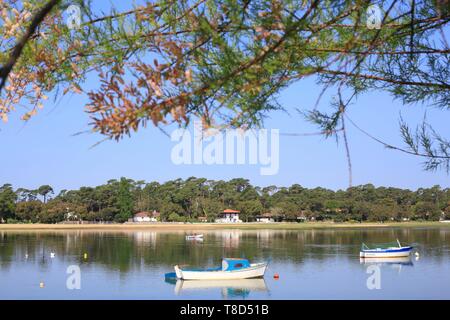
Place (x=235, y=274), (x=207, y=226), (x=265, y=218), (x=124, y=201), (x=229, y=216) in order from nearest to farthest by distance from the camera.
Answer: (x=235, y=274)
(x=124, y=201)
(x=207, y=226)
(x=229, y=216)
(x=265, y=218)

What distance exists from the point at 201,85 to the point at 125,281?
606 inches

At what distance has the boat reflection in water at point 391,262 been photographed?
2127cm

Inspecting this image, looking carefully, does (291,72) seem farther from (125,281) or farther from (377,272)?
(377,272)

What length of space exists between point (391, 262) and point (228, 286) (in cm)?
904

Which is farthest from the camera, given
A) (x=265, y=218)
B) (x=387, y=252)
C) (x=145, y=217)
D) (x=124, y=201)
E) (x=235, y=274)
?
(x=265, y=218)

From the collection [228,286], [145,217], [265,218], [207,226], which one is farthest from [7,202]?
[228,286]

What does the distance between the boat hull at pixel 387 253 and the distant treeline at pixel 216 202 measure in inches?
998

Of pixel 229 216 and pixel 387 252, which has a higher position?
pixel 229 216

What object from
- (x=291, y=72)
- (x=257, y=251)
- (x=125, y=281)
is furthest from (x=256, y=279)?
(x=291, y=72)

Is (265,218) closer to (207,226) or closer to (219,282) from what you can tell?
(207,226)

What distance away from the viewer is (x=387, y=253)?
23000 mm

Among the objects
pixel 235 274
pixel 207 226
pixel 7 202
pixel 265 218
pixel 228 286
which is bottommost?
pixel 228 286

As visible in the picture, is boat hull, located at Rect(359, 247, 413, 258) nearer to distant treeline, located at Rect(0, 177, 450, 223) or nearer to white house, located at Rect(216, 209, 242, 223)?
distant treeline, located at Rect(0, 177, 450, 223)

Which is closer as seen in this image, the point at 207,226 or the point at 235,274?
the point at 235,274
